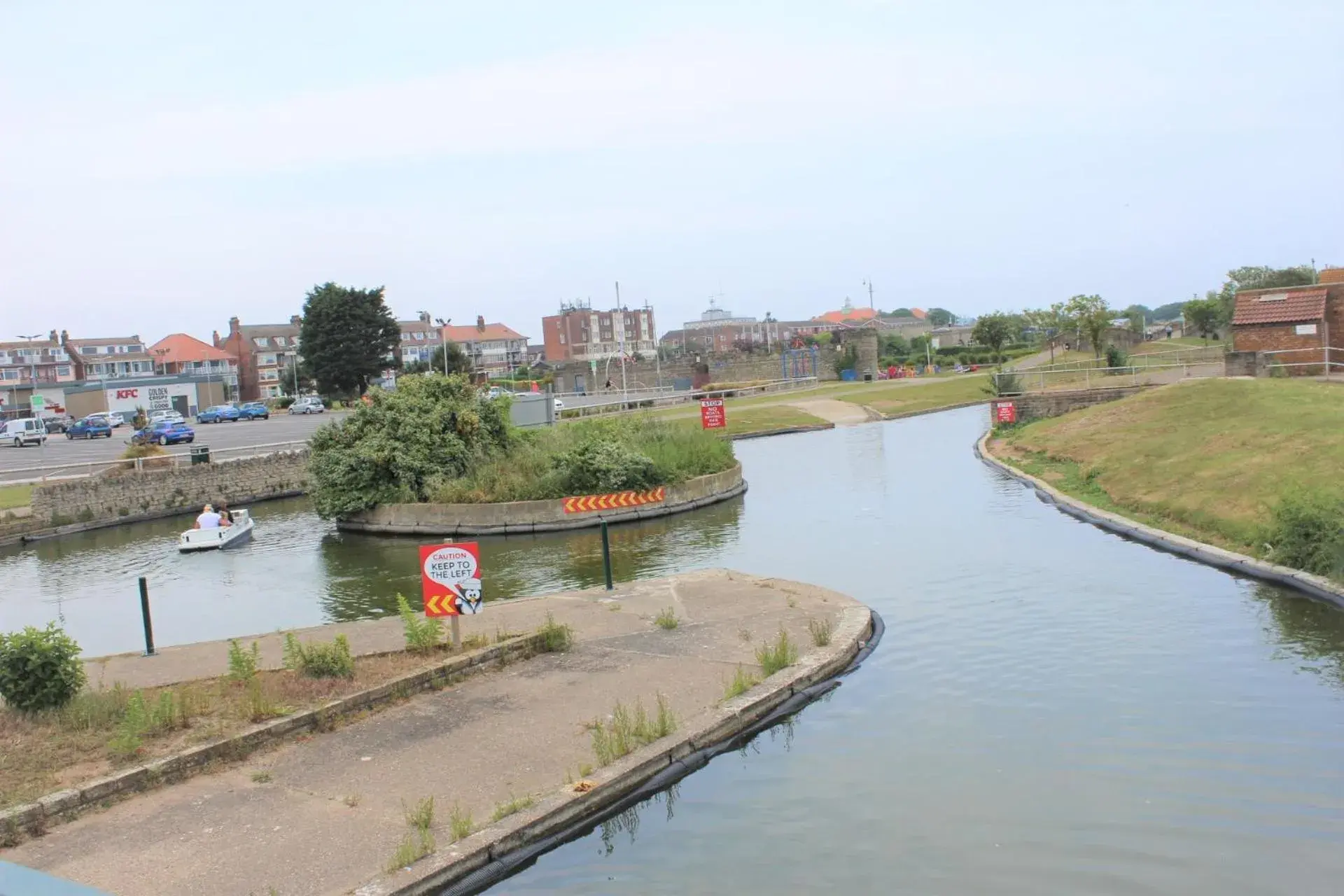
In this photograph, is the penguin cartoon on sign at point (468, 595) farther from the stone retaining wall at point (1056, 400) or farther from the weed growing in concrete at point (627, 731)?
the stone retaining wall at point (1056, 400)

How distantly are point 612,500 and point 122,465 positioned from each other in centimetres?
2509

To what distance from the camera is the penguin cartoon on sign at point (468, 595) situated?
1298 centimetres

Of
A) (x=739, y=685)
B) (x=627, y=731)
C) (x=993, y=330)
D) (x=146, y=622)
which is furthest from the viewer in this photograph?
(x=993, y=330)

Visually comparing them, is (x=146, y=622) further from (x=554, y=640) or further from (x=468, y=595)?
(x=554, y=640)

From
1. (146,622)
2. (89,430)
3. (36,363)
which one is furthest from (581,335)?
(146,622)

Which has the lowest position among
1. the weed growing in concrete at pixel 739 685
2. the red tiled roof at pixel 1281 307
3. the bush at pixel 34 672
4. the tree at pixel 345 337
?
the weed growing in concrete at pixel 739 685

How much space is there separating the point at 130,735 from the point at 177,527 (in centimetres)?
2854

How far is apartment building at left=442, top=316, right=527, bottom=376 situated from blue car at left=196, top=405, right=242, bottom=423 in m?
94.2

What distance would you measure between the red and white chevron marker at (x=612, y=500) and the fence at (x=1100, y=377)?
2168 cm

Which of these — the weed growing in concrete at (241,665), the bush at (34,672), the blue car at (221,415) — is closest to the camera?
the bush at (34,672)

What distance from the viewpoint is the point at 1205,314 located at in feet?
362

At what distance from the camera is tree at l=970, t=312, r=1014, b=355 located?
96.5m

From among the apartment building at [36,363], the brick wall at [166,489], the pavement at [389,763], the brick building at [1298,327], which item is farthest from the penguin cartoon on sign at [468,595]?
the apartment building at [36,363]

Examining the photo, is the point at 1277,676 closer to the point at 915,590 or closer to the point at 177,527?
the point at 915,590
